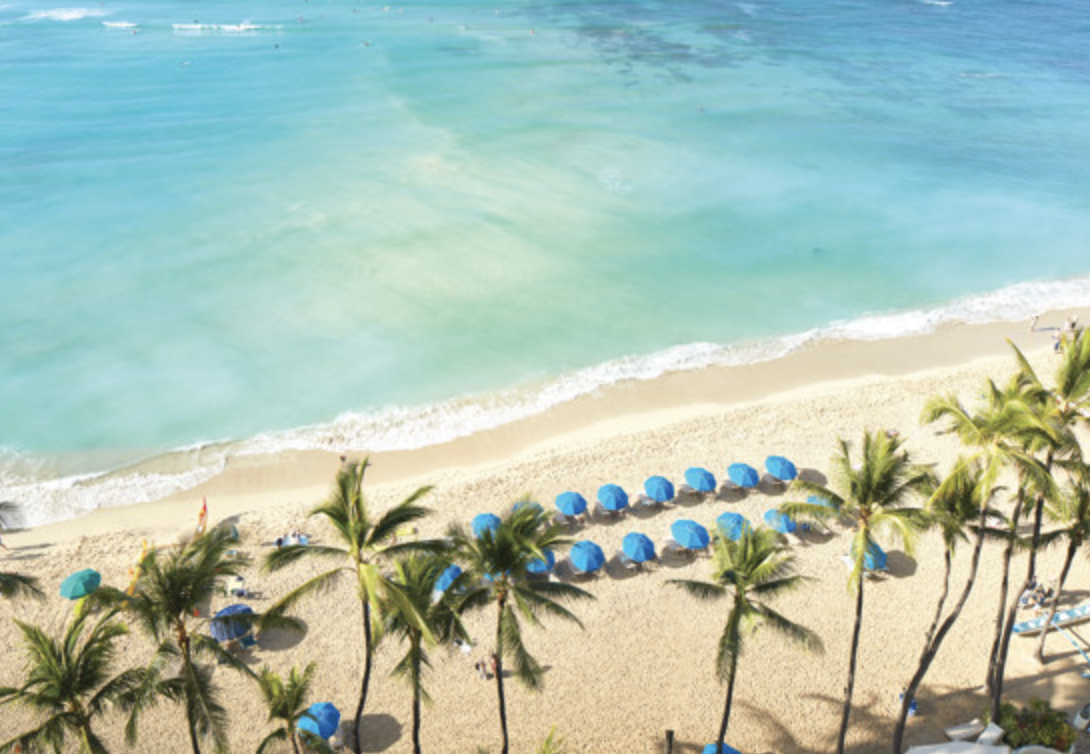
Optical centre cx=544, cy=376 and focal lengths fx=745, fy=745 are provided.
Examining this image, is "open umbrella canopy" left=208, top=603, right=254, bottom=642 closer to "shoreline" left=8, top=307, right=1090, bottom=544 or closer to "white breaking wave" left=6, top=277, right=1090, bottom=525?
→ "shoreline" left=8, top=307, right=1090, bottom=544

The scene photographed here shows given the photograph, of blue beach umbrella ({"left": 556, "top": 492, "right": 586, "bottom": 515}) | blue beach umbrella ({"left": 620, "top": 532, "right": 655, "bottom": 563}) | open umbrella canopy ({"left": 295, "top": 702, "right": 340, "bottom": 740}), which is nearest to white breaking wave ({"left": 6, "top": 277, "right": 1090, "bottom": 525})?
blue beach umbrella ({"left": 556, "top": 492, "right": 586, "bottom": 515})

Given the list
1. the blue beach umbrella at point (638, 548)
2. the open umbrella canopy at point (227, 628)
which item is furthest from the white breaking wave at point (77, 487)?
the blue beach umbrella at point (638, 548)

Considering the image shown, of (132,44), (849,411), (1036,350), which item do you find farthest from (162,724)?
(132,44)

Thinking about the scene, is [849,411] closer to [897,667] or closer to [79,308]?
[897,667]

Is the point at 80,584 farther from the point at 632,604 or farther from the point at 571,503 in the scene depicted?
the point at 632,604

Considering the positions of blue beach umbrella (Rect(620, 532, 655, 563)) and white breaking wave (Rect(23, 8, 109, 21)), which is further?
white breaking wave (Rect(23, 8, 109, 21))

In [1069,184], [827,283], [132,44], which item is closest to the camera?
[827,283]

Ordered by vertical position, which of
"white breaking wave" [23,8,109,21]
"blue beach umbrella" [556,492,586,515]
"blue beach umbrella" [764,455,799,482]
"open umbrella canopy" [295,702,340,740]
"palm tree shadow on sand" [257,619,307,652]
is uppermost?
"white breaking wave" [23,8,109,21]
